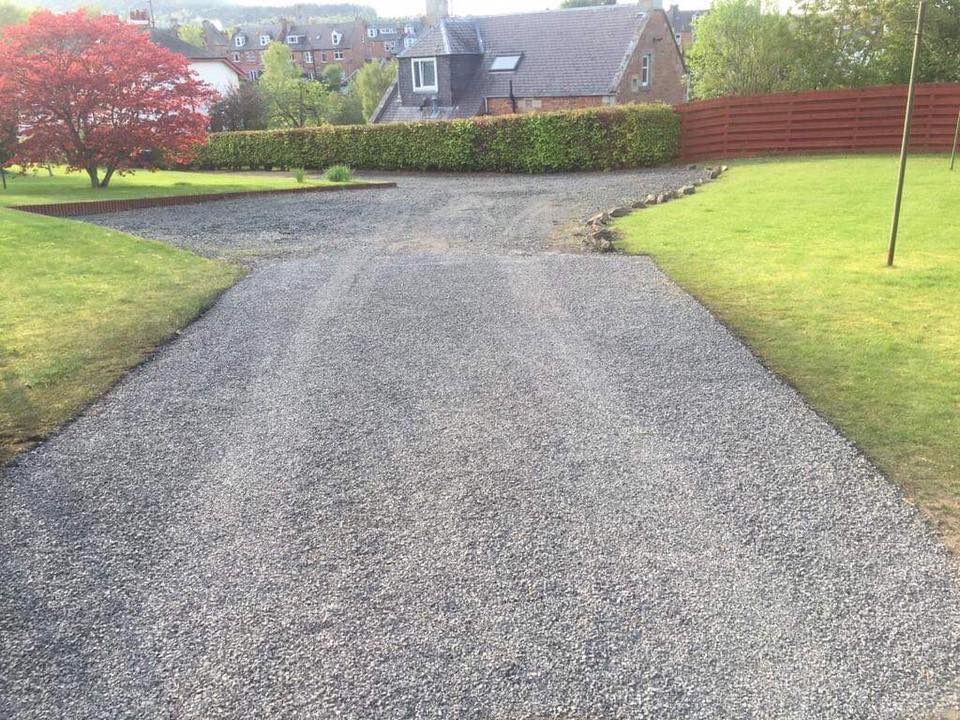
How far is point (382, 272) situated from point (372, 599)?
6.78 metres

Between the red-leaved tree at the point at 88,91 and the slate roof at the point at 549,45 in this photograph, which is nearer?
the red-leaved tree at the point at 88,91

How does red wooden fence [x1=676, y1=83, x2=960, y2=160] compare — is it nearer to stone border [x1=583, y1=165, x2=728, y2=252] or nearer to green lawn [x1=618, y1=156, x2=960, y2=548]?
stone border [x1=583, y1=165, x2=728, y2=252]

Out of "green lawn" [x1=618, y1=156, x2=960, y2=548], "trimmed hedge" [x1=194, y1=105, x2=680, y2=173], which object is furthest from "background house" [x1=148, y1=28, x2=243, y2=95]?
"green lawn" [x1=618, y1=156, x2=960, y2=548]

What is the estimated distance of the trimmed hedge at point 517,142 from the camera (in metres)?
22.7

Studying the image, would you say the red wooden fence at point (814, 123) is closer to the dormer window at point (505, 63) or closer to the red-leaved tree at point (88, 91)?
the dormer window at point (505, 63)

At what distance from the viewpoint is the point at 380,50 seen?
10362cm

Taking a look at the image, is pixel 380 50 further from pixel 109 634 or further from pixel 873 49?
pixel 109 634

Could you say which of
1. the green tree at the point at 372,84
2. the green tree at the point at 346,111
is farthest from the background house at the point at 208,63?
the green tree at the point at 372,84

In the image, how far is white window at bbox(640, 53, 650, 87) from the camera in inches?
1400

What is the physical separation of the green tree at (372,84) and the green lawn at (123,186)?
38.1 m

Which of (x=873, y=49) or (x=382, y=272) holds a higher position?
(x=873, y=49)

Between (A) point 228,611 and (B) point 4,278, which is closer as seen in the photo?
(A) point 228,611

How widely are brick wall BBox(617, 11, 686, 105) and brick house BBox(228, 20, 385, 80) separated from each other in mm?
69649

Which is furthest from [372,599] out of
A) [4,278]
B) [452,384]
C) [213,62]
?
[213,62]
